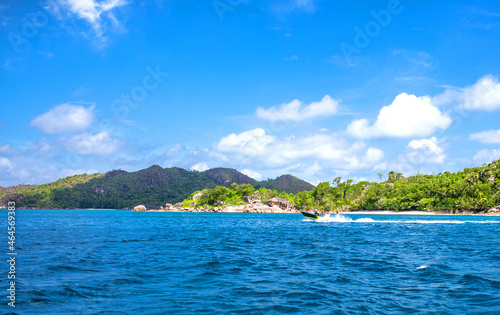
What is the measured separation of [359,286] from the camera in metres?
14.9

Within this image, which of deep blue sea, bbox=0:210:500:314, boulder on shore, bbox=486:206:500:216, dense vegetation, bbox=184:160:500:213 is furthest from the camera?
dense vegetation, bbox=184:160:500:213

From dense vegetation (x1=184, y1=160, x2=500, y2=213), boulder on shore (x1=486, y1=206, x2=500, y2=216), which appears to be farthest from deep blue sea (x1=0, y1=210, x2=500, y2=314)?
dense vegetation (x1=184, y1=160, x2=500, y2=213)

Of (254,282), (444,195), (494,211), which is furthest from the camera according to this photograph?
(444,195)

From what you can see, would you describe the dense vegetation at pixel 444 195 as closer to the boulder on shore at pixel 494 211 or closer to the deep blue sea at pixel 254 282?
the boulder on shore at pixel 494 211

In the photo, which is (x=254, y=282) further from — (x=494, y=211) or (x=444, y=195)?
(x=444, y=195)

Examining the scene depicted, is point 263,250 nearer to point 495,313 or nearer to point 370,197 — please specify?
point 495,313

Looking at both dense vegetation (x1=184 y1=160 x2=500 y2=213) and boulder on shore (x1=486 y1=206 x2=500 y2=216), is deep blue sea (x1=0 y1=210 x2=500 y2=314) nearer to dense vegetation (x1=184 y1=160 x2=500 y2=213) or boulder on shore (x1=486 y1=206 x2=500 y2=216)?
boulder on shore (x1=486 y1=206 x2=500 y2=216)

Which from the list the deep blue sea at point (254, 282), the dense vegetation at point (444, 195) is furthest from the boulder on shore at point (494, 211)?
the deep blue sea at point (254, 282)

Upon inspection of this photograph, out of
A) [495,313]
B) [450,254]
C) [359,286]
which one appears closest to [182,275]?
[359,286]

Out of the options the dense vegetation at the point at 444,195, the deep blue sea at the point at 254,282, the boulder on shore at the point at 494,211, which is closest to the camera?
the deep blue sea at the point at 254,282

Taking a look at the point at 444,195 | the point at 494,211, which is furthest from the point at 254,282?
the point at 444,195

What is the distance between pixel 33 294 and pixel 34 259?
33.0 feet

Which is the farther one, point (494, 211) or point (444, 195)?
point (444, 195)

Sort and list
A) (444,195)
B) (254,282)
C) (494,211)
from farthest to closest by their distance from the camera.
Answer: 1. (444,195)
2. (494,211)
3. (254,282)
